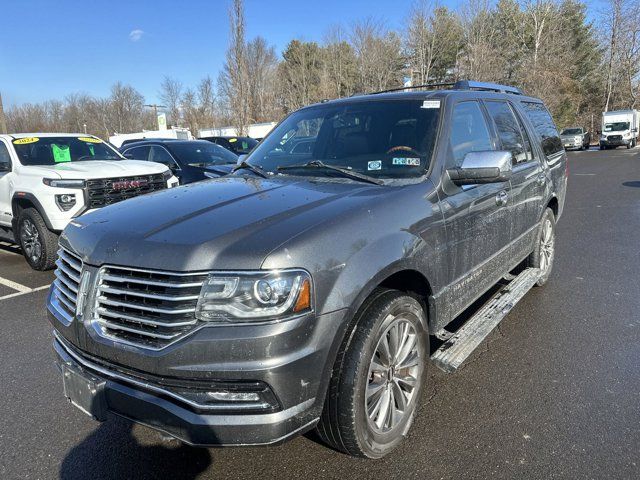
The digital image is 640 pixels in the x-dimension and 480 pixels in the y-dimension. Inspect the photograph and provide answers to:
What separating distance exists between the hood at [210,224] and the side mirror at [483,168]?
589 mm

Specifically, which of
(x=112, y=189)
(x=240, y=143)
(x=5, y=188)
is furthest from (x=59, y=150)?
(x=240, y=143)

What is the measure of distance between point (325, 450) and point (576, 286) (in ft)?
12.4

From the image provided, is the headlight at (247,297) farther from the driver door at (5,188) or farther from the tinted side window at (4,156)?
the tinted side window at (4,156)

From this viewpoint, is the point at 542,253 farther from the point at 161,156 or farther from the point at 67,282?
the point at 161,156

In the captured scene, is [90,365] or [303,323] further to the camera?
[90,365]

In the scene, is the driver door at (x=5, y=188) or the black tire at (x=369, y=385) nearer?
the black tire at (x=369, y=385)

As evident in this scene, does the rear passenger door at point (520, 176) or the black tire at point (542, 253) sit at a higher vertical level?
the rear passenger door at point (520, 176)

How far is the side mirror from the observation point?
2.87 metres

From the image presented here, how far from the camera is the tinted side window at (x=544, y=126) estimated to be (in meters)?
4.88

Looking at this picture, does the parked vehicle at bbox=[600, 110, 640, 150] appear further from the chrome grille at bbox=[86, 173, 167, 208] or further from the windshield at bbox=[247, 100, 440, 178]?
the windshield at bbox=[247, 100, 440, 178]

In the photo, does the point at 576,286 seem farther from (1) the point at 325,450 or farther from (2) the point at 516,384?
(1) the point at 325,450

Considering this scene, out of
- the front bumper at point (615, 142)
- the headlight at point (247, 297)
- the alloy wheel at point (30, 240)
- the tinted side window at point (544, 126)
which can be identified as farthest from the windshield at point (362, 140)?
the front bumper at point (615, 142)

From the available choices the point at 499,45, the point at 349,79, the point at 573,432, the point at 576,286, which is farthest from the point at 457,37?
the point at 573,432

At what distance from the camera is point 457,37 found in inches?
1676
